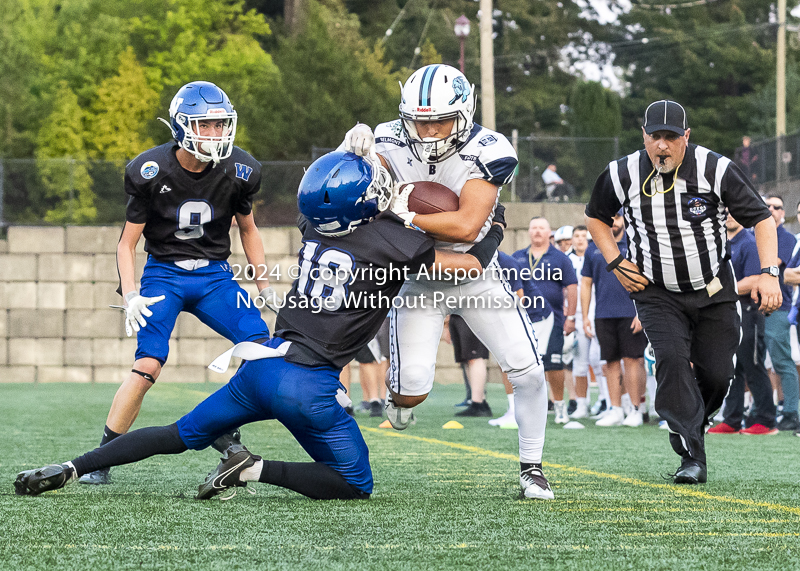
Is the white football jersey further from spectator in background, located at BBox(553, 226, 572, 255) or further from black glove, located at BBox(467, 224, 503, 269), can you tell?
spectator in background, located at BBox(553, 226, 572, 255)

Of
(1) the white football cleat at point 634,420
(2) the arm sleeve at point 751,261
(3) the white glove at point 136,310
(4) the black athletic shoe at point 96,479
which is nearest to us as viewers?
(4) the black athletic shoe at point 96,479

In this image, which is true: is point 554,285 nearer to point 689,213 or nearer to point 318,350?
point 689,213

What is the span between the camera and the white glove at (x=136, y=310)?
15.5 ft

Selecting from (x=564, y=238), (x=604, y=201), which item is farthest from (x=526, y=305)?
(x=604, y=201)

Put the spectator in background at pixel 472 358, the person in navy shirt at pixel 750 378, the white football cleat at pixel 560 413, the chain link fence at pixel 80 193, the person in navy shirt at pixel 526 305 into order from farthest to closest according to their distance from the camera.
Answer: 1. the chain link fence at pixel 80 193
2. the spectator in background at pixel 472 358
3. the white football cleat at pixel 560 413
4. the person in navy shirt at pixel 526 305
5. the person in navy shirt at pixel 750 378

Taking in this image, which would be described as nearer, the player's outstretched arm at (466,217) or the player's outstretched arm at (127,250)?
the player's outstretched arm at (466,217)

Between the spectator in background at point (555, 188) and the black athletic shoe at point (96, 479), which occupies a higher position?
the spectator in background at point (555, 188)

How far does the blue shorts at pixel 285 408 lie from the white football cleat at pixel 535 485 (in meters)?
0.73

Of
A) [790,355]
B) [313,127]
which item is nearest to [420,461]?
[790,355]

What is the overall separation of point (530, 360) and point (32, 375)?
12925 millimetres

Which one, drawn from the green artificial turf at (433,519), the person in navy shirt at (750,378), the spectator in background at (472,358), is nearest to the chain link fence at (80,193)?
the spectator in background at (472,358)

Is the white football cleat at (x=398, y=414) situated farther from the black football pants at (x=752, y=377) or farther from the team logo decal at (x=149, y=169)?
the black football pants at (x=752, y=377)

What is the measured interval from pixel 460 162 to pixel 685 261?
4.32 ft

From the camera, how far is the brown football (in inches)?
168
